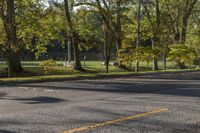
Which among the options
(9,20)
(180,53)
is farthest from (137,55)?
(9,20)

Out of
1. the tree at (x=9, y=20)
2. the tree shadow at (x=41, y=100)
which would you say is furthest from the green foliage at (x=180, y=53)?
the tree shadow at (x=41, y=100)

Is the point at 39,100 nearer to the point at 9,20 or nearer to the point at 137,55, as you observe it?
the point at 9,20

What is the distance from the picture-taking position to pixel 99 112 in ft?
37.3

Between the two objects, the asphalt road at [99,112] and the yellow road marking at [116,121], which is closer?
the yellow road marking at [116,121]

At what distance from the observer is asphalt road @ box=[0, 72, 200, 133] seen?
9.24m

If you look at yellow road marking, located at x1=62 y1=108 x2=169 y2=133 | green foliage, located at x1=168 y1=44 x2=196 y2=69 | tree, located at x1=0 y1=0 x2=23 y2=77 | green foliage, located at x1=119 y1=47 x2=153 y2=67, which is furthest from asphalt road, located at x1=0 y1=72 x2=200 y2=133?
green foliage, located at x1=168 y1=44 x2=196 y2=69

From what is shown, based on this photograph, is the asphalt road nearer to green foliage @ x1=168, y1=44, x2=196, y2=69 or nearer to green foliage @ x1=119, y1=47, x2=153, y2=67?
green foliage @ x1=119, y1=47, x2=153, y2=67

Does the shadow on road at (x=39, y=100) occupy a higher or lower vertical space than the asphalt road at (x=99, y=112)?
higher

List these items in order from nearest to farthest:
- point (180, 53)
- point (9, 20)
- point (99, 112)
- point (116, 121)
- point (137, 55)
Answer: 1. point (116, 121)
2. point (99, 112)
3. point (9, 20)
4. point (137, 55)
5. point (180, 53)

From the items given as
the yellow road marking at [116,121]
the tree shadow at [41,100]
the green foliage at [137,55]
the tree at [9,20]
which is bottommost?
the yellow road marking at [116,121]

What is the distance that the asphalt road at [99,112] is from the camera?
9242 mm

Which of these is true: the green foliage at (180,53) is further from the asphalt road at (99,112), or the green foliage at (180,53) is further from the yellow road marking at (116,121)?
the yellow road marking at (116,121)

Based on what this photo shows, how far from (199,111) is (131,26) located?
3019 cm

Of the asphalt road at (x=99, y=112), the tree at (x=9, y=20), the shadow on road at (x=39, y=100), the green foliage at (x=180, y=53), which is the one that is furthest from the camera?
the green foliage at (x=180, y=53)
